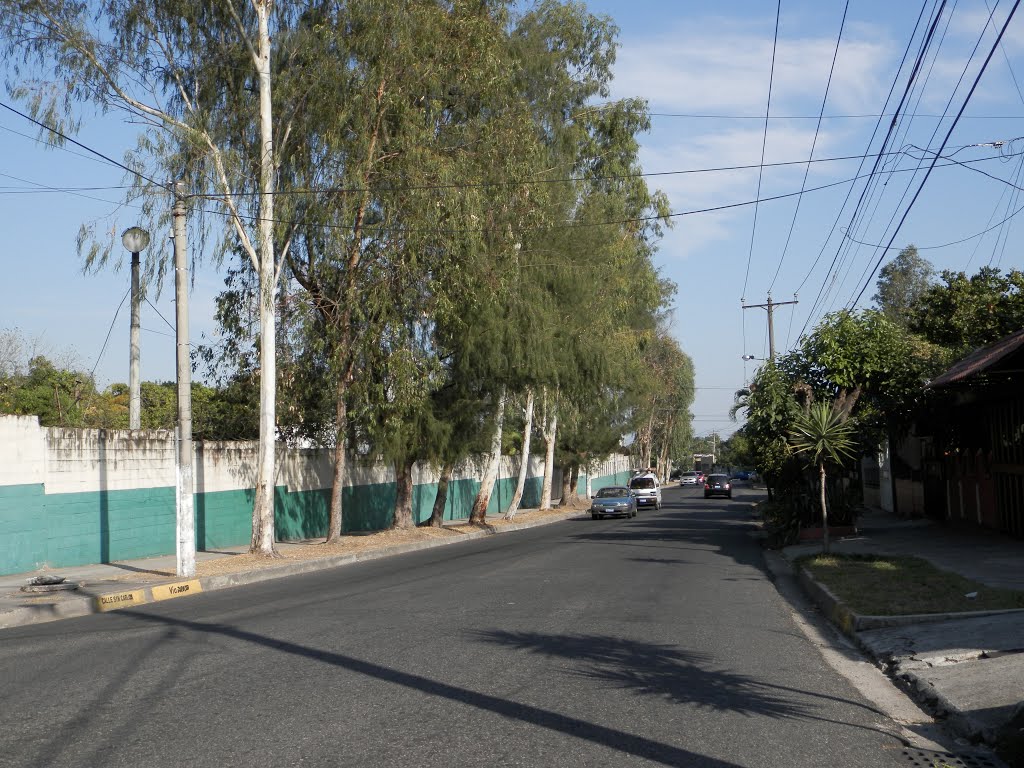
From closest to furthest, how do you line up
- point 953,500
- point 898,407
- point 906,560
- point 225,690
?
point 225,690, point 906,560, point 898,407, point 953,500

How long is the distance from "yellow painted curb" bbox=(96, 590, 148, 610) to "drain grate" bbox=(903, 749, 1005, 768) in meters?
11.7

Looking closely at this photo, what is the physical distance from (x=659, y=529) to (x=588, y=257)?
344 inches

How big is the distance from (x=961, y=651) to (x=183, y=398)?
13605 mm

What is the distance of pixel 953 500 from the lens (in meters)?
27.5

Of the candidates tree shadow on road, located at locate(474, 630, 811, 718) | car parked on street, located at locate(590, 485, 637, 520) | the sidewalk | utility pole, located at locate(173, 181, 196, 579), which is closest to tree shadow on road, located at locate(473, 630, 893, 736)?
tree shadow on road, located at locate(474, 630, 811, 718)

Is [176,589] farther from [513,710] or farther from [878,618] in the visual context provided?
[878,618]

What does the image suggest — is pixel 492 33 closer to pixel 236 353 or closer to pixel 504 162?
pixel 504 162

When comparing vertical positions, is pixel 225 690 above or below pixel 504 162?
below

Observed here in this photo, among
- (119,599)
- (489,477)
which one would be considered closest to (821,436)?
(119,599)

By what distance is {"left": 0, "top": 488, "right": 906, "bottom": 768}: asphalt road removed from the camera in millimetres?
6262

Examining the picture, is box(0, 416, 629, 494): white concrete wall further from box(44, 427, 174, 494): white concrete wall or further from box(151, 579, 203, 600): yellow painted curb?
box(151, 579, 203, 600): yellow painted curb

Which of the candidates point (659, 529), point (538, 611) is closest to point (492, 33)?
point (659, 529)

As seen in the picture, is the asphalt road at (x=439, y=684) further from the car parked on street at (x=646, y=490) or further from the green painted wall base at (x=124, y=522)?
the car parked on street at (x=646, y=490)

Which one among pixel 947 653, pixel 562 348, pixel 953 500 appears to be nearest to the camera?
pixel 947 653
